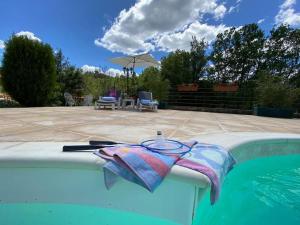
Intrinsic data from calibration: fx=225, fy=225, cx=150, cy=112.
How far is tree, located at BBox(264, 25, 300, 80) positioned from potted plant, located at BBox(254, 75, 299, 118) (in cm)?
800

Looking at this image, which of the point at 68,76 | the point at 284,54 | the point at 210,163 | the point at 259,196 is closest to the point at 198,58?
the point at 284,54

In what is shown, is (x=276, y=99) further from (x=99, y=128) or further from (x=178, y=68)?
(x=178, y=68)

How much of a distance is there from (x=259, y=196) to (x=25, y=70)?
922 cm

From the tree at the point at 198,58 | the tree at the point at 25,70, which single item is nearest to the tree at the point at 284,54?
the tree at the point at 198,58

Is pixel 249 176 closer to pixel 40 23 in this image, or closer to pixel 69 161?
pixel 69 161

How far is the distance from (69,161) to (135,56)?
8.37 metres

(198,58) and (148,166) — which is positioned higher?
(198,58)

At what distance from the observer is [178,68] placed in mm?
17125

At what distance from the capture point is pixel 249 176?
270cm

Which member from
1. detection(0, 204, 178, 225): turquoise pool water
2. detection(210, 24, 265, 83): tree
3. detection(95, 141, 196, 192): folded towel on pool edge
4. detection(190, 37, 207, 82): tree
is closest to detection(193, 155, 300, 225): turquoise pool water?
detection(95, 141, 196, 192): folded towel on pool edge

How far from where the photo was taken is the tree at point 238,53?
659 inches

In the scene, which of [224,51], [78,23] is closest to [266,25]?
[224,51]

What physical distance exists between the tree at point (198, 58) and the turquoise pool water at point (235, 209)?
50.1 feet

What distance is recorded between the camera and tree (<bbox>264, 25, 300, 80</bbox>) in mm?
16250
